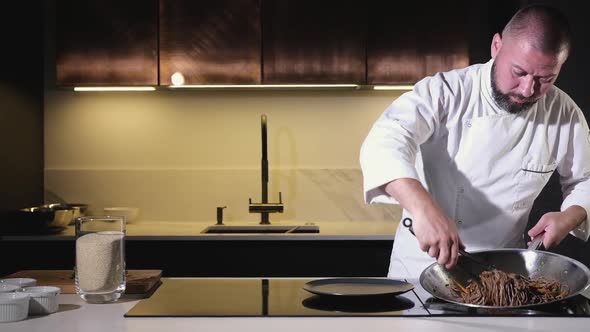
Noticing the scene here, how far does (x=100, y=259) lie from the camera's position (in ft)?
5.57

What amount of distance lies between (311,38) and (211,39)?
1.57 feet

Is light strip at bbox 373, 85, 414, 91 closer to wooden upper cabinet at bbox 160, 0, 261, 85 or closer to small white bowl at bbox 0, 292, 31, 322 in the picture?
wooden upper cabinet at bbox 160, 0, 261, 85

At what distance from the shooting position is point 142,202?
3938 mm

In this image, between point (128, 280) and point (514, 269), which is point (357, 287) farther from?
point (128, 280)

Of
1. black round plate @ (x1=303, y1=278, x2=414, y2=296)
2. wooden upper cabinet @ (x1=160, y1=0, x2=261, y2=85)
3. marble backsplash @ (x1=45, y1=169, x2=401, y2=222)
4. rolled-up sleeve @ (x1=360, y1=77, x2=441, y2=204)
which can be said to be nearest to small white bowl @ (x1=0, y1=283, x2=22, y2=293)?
black round plate @ (x1=303, y1=278, x2=414, y2=296)

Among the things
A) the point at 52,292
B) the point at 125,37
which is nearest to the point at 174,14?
the point at 125,37

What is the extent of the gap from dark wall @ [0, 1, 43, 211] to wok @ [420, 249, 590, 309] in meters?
2.29

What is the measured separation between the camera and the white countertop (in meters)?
1.50

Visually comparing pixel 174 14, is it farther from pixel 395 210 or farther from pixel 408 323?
pixel 408 323

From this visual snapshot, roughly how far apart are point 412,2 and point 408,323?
2372 mm

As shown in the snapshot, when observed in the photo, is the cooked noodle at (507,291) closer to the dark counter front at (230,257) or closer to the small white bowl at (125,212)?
the dark counter front at (230,257)

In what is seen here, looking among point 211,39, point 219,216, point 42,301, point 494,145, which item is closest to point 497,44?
point 494,145

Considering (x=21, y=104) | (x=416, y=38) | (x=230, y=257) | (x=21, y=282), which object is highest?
(x=416, y=38)

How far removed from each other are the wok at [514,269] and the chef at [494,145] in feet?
0.62
